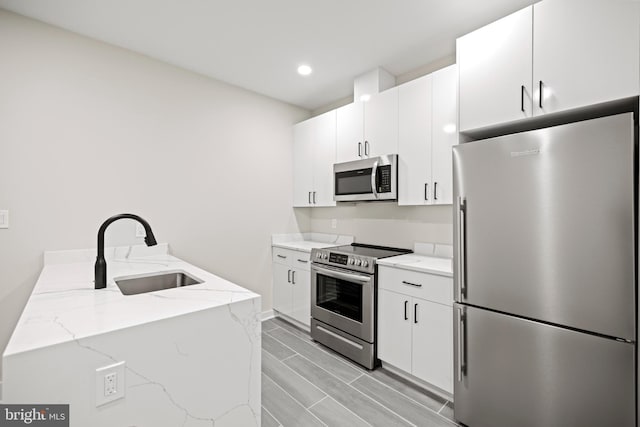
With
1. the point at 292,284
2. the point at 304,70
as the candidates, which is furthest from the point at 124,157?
the point at 292,284

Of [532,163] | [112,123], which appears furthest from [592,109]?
[112,123]

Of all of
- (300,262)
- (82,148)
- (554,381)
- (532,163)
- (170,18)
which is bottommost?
(554,381)

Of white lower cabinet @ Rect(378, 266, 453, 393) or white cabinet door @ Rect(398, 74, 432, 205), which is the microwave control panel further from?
white lower cabinet @ Rect(378, 266, 453, 393)

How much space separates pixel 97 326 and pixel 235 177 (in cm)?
233

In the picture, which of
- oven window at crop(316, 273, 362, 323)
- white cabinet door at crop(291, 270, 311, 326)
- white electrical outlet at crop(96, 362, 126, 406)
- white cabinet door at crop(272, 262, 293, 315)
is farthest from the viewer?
white cabinet door at crop(272, 262, 293, 315)

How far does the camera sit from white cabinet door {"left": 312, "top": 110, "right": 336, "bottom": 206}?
10.4ft

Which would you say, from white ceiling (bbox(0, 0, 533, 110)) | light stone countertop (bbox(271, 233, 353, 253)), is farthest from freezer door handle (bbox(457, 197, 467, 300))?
light stone countertop (bbox(271, 233, 353, 253))

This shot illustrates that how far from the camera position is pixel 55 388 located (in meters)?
0.84

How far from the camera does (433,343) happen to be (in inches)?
78.7

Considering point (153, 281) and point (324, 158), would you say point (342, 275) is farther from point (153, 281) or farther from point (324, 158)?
point (153, 281)

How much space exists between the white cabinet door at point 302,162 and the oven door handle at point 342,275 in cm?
95

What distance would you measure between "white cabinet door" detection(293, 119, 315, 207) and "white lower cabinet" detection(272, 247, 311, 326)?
68 cm

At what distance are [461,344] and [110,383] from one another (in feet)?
5.69

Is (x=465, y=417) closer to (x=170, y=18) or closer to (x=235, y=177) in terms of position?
(x=235, y=177)
